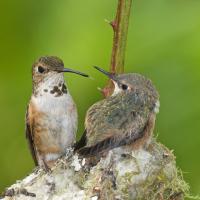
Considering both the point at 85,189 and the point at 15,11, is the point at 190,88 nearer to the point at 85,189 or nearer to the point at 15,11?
the point at 85,189

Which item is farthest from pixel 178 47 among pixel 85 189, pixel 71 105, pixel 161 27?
pixel 85 189

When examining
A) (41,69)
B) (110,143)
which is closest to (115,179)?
(110,143)

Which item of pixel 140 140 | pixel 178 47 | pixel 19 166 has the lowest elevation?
pixel 19 166

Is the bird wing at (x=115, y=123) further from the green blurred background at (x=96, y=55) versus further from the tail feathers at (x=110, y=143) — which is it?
the green blurred background at (x=96, y=55)

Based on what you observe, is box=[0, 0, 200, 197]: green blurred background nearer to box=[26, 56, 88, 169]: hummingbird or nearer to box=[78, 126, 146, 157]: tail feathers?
box=[26, 56, 88, 169]: hummingbird

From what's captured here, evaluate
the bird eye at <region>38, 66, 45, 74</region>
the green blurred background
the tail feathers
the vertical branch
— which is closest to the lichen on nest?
the tail feathers

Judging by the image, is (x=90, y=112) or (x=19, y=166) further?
(x=19, y=166)
